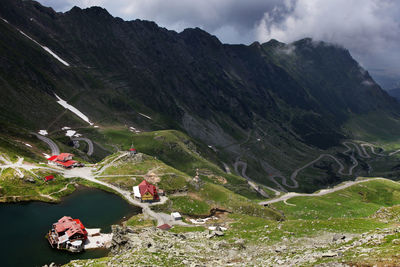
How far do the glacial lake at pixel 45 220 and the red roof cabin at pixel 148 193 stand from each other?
20.1ft

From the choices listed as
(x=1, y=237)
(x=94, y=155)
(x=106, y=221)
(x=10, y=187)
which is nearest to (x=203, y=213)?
(x=106, y=221)

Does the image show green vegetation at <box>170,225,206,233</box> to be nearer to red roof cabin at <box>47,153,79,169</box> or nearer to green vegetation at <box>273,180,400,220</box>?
green vegetation at <box>273,180,400,220</box>

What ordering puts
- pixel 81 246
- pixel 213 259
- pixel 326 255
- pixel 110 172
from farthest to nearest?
pixel 110 172 → pixel 81 246 → pixel 213 259 → pixel 326 255

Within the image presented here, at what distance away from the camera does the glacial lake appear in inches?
2438

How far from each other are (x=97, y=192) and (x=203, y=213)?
4261 centimetres

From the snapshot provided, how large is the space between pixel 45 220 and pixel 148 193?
3432 cm

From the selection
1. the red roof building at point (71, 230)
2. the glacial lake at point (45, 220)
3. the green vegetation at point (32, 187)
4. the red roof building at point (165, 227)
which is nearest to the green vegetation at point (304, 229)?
the red roof building at point (165, 227)

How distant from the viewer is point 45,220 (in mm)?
79062

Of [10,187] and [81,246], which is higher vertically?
[10,187]

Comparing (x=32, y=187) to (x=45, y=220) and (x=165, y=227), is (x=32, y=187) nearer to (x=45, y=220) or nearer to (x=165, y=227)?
(x=45, y=220)

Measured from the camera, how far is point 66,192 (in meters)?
100

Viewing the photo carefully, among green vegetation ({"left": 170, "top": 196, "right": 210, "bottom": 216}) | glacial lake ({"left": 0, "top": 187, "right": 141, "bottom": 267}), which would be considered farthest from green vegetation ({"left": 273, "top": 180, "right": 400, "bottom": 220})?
glacial lake ({"left": 0, "top": 187, "right": 141, "bottom": 267})

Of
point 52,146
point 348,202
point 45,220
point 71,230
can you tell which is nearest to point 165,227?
point 71,230

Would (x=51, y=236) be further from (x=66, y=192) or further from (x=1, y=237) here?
(x=66, y=192)
